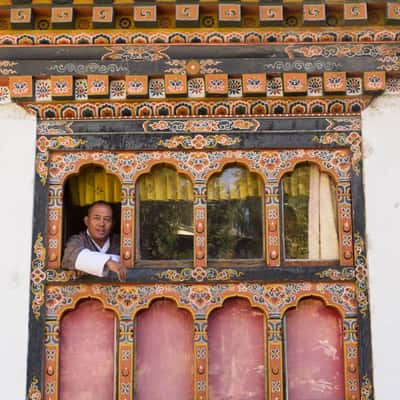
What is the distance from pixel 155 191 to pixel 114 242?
2.17 ft

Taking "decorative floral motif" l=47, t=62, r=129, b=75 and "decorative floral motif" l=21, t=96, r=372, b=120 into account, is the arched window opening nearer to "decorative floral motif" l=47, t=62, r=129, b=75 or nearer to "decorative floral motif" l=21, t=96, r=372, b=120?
"decorative floral motif" l=21, t=96, r=372, b=120

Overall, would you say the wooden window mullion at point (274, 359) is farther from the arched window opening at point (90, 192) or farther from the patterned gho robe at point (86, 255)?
the arched window opening at point (90, 192)

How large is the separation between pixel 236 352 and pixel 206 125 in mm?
2216

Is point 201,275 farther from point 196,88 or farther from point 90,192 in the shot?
point 196,88

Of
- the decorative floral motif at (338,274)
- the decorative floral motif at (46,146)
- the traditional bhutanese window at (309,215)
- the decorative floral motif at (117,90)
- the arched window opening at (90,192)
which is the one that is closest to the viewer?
the decorative floral motif at (338,274)

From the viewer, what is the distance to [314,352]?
33.1 ft

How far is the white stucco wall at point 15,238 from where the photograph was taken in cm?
999

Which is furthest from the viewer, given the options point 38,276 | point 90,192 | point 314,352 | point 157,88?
point 90,192

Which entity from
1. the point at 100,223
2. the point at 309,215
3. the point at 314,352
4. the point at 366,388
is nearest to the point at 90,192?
the point at 100,223

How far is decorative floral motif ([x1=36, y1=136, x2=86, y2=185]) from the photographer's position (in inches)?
412

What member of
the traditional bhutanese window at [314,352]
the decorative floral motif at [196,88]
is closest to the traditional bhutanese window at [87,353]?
the traditional bhutanese window at [314,352]

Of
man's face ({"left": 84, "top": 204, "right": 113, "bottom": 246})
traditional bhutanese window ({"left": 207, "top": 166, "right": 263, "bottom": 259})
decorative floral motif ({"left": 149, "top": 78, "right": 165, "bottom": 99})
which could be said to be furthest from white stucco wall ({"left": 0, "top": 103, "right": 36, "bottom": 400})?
traditional bhutanese window ({"left": 207, "top": 166, "right": 263, "bottom": 259})

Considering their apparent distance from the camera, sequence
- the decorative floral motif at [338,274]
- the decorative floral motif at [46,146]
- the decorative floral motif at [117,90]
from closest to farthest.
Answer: the decorative floral motif at [338,274] < the decorative floral motif at [46,146] < the decorative floral motif at [117,90]

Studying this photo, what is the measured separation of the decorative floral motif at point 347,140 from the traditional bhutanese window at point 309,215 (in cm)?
28
